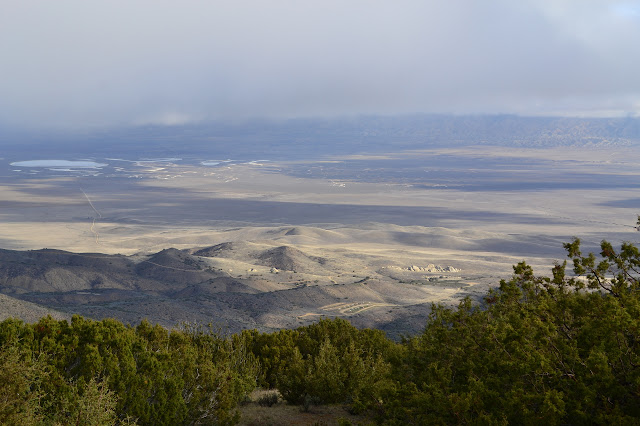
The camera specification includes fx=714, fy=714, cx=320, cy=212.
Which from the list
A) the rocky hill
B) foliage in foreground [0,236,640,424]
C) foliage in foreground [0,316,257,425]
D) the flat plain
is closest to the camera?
foliage in foreground [0,236,640,424]

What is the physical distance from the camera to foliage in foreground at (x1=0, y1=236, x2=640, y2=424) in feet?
28.7

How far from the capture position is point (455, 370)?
1076 cm

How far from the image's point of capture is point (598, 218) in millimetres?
103188

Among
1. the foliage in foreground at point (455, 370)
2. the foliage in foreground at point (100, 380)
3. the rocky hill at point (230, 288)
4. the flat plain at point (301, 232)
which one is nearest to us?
the foliage in foreground at point (455, 370)

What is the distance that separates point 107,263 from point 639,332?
54575mm

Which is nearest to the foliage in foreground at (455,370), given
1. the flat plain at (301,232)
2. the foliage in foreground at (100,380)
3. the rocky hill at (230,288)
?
the foliage in foreground at (100,380)

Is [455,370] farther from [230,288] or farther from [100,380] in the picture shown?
[230,288]

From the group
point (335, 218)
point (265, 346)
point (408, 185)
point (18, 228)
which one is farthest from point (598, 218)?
point (265, 346)

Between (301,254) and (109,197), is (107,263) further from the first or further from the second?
(109,197)

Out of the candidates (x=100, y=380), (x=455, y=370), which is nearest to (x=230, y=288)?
(x=100, y=380)

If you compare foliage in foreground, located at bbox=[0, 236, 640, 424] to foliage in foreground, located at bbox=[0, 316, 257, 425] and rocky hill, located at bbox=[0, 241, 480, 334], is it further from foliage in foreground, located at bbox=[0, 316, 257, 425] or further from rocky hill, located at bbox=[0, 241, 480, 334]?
rocky hill, located at bbox=[0, 241, 480, 334]

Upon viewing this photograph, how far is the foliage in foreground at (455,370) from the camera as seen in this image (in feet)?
28.7

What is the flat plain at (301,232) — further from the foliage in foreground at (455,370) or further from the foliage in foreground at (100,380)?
the foliage in foreground at (100,380)

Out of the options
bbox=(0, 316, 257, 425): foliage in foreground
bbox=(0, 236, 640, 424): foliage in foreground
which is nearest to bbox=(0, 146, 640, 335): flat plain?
bbox=(0, 236, 640, 424): foliage in foreground
